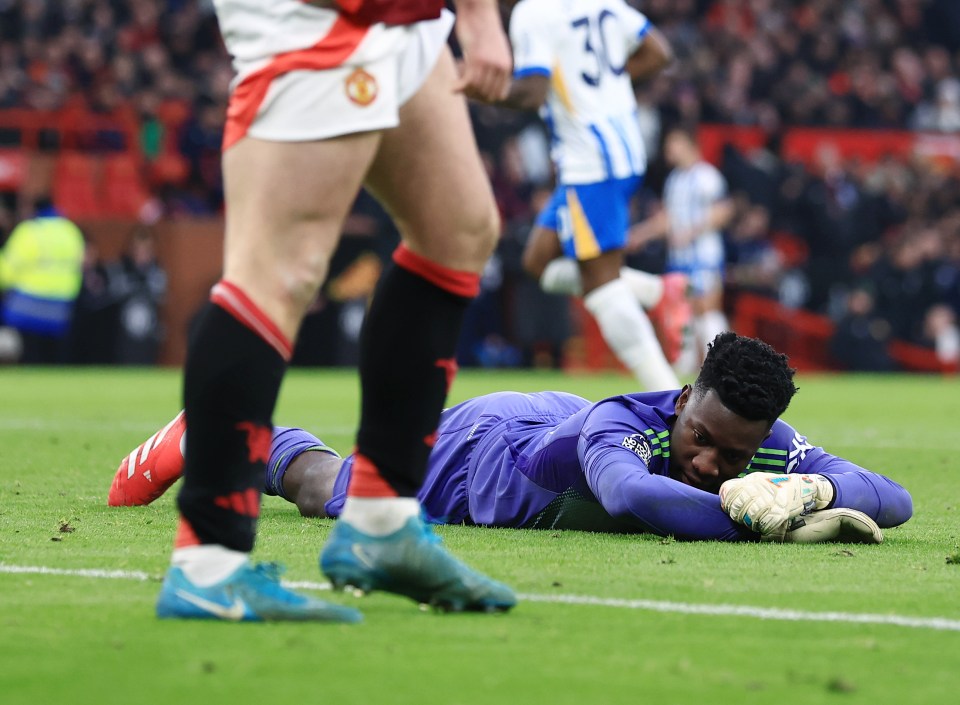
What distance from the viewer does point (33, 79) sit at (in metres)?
20.2

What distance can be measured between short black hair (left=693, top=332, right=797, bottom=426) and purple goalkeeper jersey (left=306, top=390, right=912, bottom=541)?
24 cm

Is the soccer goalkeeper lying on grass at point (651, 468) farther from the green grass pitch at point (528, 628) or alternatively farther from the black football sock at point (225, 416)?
the black football sock at point (225, 416)

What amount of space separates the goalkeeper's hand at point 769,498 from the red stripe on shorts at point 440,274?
1.18 m

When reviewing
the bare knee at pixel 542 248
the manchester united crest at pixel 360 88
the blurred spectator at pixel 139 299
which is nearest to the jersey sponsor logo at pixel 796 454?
the manchester united crest at pixel 360 88

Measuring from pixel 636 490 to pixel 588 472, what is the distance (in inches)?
6.4

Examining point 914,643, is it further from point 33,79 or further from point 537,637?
point 33,79

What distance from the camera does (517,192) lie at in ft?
64.6

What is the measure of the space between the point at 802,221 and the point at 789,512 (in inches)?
696

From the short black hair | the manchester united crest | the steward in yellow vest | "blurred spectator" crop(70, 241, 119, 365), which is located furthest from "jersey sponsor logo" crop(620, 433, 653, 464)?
"blurred spectator" crop(70, 241, 119, 365)

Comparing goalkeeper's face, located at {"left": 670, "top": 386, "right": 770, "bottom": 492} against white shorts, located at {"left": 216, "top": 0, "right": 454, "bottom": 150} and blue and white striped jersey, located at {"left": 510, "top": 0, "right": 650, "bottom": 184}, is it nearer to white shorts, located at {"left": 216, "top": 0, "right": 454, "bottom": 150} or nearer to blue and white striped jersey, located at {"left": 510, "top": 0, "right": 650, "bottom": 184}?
white shorts, located at {"left": 216, "top": 0, "right": 454, "bottom": 150}

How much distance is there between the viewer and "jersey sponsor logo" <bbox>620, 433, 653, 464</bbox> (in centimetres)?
411

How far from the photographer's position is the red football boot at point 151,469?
187 inches

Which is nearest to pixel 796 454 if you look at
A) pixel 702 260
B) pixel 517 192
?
pixel 702 260

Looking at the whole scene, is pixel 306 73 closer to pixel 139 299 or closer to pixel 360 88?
pixel 360 88
